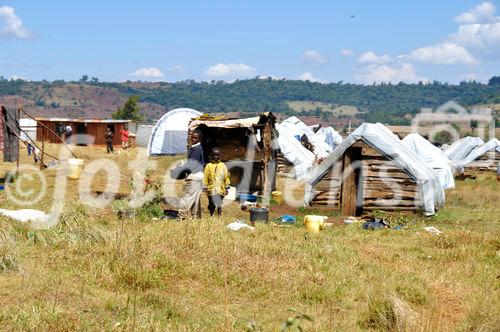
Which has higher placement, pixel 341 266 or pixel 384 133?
pixel 384 133

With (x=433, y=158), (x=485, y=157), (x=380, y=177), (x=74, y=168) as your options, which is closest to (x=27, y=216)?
(x=74, y=168)

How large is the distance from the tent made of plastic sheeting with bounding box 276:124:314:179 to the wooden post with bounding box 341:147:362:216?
10.4 m

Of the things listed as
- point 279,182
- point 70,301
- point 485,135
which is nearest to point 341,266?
A: point 70,301

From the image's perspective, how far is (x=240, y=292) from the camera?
23.3ft

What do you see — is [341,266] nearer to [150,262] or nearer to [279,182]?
[150,262]

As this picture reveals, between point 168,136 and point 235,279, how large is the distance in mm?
28634

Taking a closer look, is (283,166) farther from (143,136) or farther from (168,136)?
(143,136)

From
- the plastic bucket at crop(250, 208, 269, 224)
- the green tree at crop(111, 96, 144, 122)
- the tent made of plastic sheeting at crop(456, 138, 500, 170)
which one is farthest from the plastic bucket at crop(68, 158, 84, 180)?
the green tree at crop(111, 96, 144, 122)

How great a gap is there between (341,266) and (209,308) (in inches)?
104

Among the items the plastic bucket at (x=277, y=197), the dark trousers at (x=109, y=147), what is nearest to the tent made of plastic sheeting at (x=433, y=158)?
the plastic bucket at (x=277, y=197)

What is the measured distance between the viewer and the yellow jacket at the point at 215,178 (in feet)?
41.3

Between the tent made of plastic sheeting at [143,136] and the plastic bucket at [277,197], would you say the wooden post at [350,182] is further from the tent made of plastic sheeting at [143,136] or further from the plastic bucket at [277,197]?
the tent made of plastic sheeting at [143,136]

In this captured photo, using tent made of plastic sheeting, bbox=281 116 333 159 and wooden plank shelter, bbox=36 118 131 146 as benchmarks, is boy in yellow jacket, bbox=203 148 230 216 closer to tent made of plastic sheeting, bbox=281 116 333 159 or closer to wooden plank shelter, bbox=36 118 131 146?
tent made of plastic sheeting, bbox=281 116 333 159

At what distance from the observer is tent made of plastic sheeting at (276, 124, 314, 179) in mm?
27531
